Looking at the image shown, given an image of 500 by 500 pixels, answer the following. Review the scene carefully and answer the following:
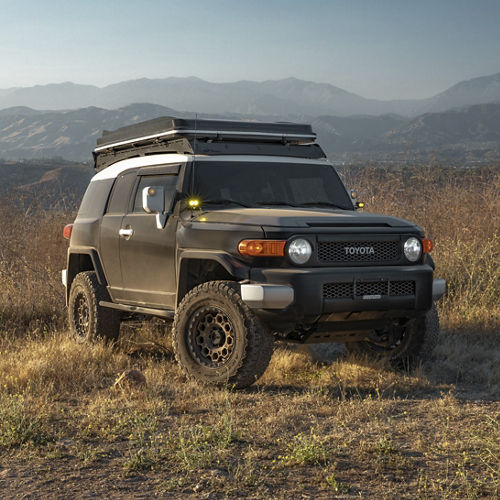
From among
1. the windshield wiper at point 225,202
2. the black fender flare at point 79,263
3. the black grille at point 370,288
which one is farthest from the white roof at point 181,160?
the black grille at point 370,288

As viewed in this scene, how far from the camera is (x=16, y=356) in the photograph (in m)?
7.60

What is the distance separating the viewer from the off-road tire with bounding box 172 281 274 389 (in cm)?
609

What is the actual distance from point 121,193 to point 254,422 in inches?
135

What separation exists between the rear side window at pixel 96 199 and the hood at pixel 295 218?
196cm

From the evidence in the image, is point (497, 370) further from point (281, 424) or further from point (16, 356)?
point (16, 356)

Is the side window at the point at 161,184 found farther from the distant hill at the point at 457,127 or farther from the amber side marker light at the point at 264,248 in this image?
the distant hill at the point at 457,127

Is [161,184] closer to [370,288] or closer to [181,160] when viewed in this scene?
[181,160]

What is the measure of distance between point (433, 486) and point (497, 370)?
10.9 ft

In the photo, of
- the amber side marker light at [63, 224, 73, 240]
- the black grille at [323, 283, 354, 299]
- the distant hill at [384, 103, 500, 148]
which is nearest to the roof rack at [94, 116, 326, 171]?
the amber side marker light at [63, 224, 73, 240]

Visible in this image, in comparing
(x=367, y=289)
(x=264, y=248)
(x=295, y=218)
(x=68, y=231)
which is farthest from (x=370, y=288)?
(x=68, y=231)

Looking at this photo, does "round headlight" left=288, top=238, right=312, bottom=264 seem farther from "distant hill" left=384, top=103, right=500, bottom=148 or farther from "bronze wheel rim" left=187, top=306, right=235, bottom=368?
"distant hill" left=384, top=103, right=500, bottom=148

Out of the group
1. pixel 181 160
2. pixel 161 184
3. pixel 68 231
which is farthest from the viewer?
pixel 68 231

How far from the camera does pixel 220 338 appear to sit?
6.39 metres

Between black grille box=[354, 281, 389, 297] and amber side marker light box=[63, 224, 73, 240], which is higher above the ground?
amber side marker light box=[63, 224, 73, 240]
